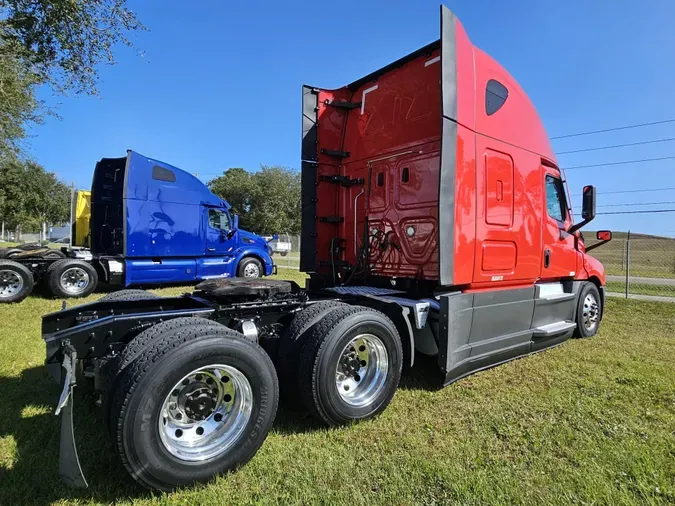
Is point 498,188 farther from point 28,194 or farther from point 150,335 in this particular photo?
point 28,194

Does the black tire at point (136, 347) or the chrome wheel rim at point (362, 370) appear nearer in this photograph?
the black tire at point (136, 347)

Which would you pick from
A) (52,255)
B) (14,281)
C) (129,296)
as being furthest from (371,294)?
(52,255)

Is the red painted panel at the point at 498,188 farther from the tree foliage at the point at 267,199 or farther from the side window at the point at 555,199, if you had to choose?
the tree foliage at the point at 267,199

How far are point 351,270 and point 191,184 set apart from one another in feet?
23.4

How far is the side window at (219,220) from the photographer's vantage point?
38.0 ft

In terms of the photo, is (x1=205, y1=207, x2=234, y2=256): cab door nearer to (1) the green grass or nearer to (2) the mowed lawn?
(2) the mowed lawn

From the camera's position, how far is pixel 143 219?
995 cm

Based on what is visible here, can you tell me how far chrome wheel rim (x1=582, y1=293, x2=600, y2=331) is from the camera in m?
6.36

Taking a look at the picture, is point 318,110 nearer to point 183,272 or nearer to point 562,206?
point 562,206

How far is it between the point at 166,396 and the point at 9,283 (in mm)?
8315

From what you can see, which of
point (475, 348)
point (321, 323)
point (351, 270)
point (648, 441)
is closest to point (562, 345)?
point (475, 348)

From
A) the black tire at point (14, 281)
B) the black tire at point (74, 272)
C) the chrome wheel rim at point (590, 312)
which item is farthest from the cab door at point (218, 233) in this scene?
the chrome wheel rim at point (590, 312)

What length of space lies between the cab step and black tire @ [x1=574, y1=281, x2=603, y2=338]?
47 centimetres

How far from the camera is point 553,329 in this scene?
5324mm
